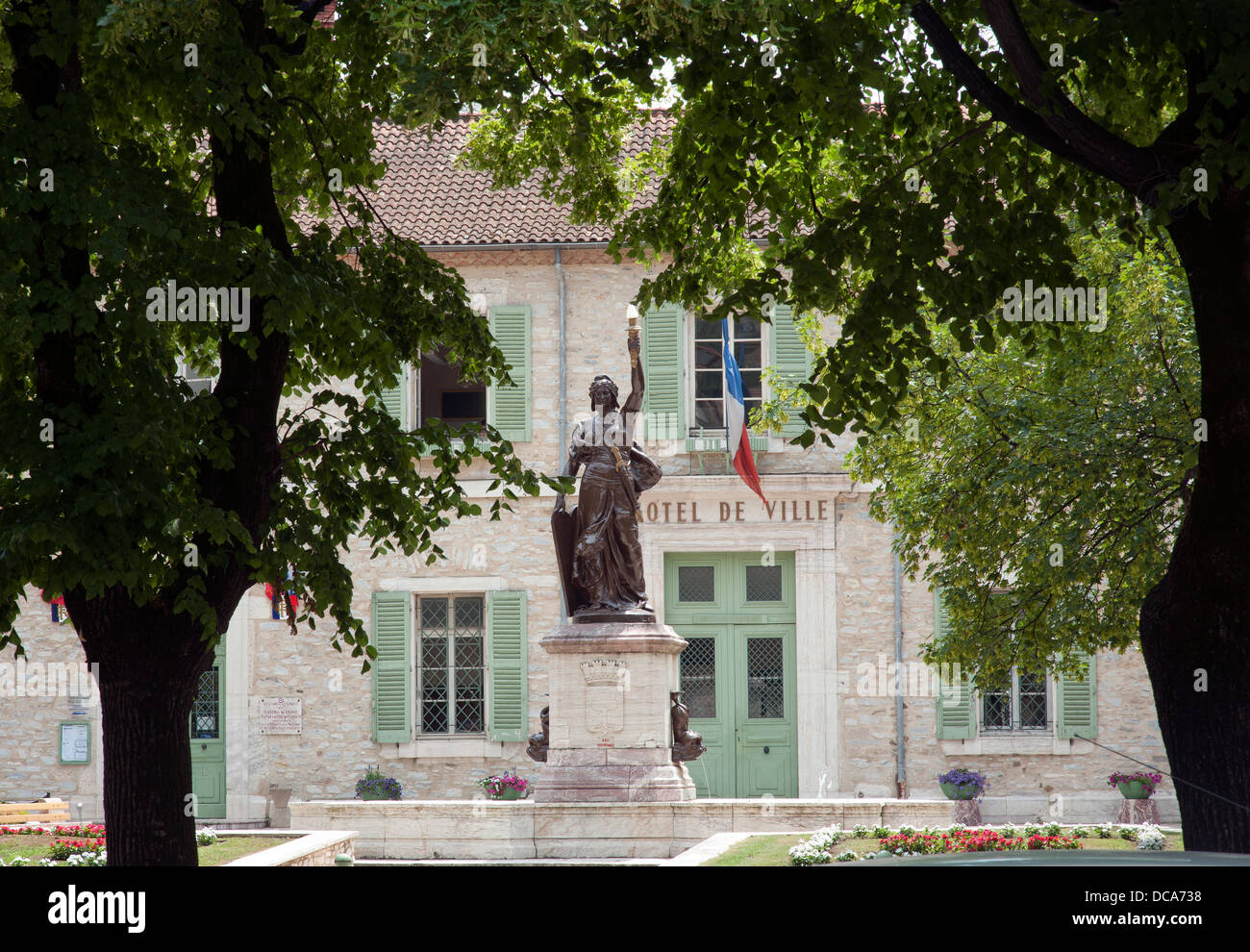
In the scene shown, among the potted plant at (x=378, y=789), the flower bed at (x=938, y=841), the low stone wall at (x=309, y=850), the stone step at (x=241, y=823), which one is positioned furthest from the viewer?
the stone step at (x=241, y=823)

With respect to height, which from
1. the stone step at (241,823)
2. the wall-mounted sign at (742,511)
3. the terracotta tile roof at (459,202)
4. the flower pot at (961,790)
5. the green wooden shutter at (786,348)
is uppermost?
the terracotta tile roof at (459,202)

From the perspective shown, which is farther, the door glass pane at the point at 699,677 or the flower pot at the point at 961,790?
the door glass pane at the point at 699,677

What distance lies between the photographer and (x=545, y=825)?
12227mm

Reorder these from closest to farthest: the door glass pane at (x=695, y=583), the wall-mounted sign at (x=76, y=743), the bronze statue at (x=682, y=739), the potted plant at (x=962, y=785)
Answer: the bronze statue at (x=682, y=739)
the potted plant at (x=962, y=785)
the wall-mounted sign at (x=76, y=743)
the door glass pane at (x=695, y=583)

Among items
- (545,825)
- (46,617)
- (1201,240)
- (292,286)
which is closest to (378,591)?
(46,617)

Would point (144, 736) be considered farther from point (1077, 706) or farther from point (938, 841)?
point (1077, 706)

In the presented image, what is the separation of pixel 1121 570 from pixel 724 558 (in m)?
8.85

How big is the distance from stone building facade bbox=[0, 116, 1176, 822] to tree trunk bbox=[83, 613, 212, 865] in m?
11.9

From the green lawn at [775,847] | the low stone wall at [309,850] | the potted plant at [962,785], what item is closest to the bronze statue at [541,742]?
the low stone wall at [309,850]

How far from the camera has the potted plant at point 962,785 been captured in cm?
1794

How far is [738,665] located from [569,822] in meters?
7.48

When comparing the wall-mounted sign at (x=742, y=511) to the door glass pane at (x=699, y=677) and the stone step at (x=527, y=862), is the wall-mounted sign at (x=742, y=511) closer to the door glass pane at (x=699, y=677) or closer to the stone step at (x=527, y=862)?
the door glass pane at (x=699, y=677)

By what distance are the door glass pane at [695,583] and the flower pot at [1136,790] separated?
572cm
